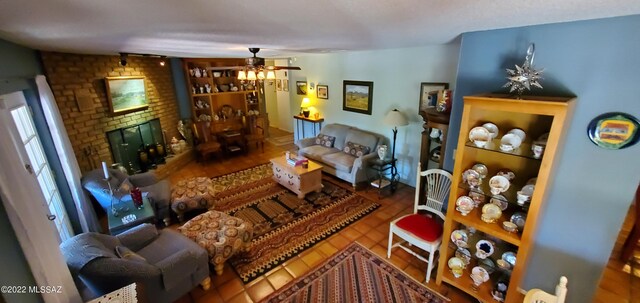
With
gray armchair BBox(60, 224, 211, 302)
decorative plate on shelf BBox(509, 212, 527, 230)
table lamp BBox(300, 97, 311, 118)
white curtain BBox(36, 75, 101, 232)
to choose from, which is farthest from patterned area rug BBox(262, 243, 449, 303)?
table lamp BBox(300, 97, 311, 118)

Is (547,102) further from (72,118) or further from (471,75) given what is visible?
(72,118)

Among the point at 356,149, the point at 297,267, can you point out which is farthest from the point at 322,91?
the point at 297,267

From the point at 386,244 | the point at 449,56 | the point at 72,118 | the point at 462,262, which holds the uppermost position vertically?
the point at 449,56

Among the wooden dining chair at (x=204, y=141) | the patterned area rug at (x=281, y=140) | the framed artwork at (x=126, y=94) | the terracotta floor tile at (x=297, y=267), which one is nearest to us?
the terracotta floor tile at (x=297, y=267)

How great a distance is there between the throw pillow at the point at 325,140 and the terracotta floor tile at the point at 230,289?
3027mm

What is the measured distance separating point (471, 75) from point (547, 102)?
725mm

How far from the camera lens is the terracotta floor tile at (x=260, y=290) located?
2.24 m

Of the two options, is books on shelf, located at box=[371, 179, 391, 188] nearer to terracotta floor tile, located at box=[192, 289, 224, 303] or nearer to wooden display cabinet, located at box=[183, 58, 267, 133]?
terracotta floor tile, located at box=[192, 289, 224, 303]

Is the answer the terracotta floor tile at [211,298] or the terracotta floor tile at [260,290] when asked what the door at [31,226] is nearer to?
the terracotta floor tile at [211,298]

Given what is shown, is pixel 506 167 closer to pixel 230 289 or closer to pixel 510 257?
pixel 510 257

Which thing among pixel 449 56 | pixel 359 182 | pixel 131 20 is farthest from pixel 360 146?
pixel 131 20

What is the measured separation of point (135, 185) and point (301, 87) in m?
3.88

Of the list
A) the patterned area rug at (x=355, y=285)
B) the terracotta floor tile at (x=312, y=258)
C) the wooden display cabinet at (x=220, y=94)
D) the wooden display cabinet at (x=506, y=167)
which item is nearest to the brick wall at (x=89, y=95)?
the wooden display cabinet at (x=220, y=94)

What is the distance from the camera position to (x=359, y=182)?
13.7 feet
